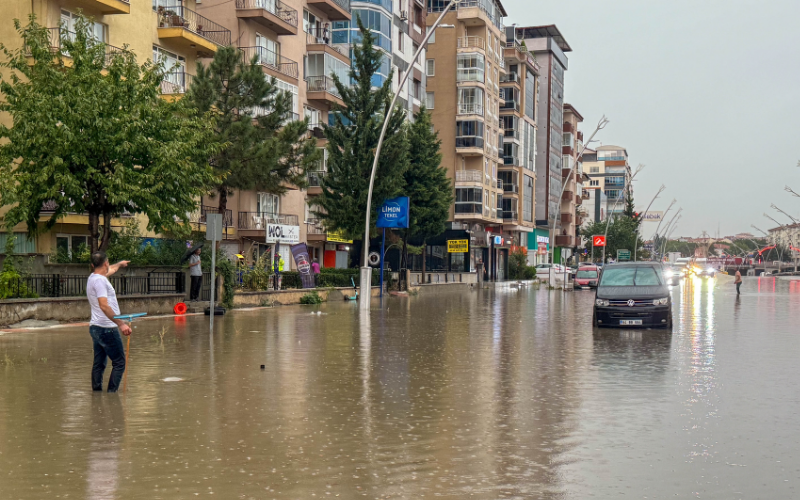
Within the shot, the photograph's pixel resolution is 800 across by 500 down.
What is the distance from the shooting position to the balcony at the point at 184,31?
39.6m

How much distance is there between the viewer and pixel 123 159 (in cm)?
2406

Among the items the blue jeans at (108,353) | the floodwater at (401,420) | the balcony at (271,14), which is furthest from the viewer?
the balcony at (271,14)

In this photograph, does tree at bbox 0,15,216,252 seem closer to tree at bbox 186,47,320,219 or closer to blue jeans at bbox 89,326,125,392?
tree at bbox 186,47,320,219

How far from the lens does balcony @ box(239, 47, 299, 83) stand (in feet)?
151

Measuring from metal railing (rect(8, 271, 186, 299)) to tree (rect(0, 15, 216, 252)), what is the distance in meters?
1.26

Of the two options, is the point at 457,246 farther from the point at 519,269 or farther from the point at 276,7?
the point at 276,7

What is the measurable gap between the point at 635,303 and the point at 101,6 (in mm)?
24395

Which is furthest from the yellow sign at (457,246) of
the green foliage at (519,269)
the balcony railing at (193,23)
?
the balcony railing at (193,23)

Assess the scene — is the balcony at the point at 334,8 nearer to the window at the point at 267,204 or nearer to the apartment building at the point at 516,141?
the window at the point at 267,204

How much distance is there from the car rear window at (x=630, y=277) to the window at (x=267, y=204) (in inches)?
1072

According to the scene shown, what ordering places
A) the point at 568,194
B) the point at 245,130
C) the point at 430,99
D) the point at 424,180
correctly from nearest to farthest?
the point at 245,130
the point at 424,180
the point at 430,99
the point at 568,194

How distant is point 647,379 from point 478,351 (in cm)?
447

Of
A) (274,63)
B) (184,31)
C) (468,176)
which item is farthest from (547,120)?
(184,31)

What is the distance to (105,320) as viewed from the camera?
1070cm
